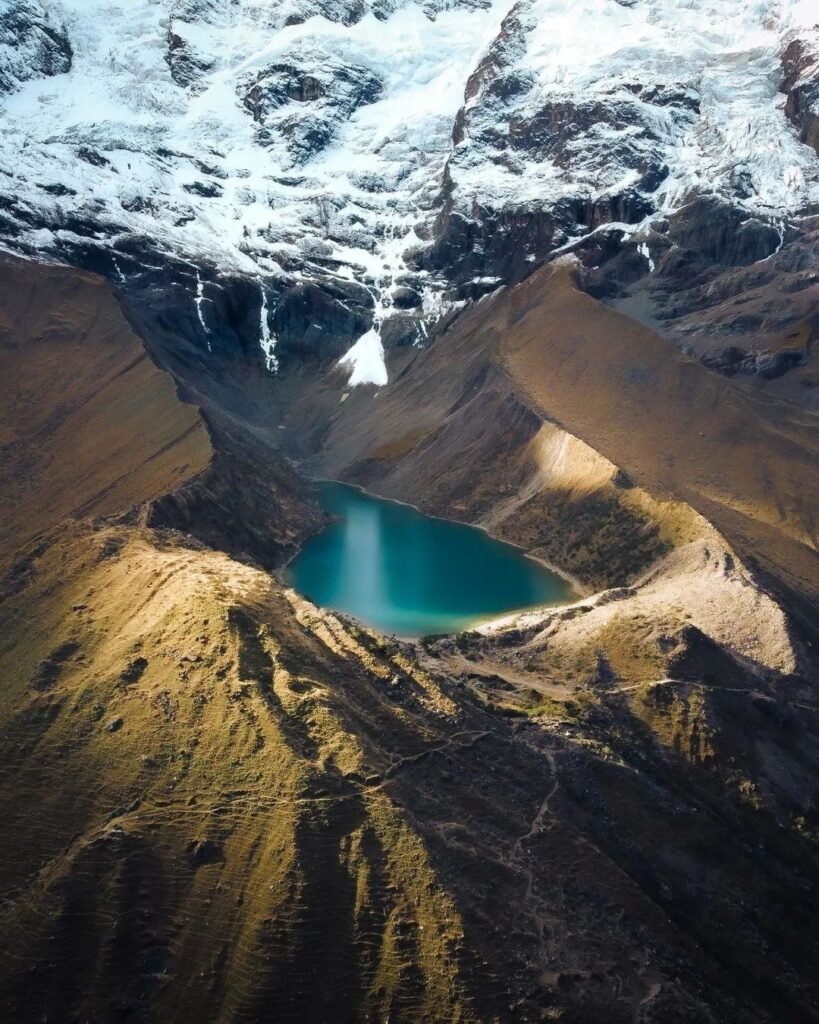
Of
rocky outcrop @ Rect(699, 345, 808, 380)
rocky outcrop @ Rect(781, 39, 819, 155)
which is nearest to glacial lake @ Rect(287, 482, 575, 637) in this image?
rocky outcrop @ Rect(699, 345, 808, 380)

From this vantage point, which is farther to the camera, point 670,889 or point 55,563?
point 55,563

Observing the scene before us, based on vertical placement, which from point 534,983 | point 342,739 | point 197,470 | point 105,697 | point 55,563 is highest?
point 197,470

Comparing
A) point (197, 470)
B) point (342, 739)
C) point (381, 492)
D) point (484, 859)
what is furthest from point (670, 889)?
point (381, 492)

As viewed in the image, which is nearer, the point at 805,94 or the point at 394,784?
the point at 394,784

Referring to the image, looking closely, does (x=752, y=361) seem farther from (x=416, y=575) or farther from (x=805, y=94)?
(x=416, y=575)

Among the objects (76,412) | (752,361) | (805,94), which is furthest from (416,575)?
(805,94)

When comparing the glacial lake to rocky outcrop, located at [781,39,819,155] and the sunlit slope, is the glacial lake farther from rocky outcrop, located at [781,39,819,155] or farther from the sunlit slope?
rocky outcrop, located at [781,39,819,155]

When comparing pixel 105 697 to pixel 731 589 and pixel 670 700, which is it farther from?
pixel 731 589

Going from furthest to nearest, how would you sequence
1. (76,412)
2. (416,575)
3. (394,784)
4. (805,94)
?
(805,94) → (76,412) → (416,575) → (394,784)
